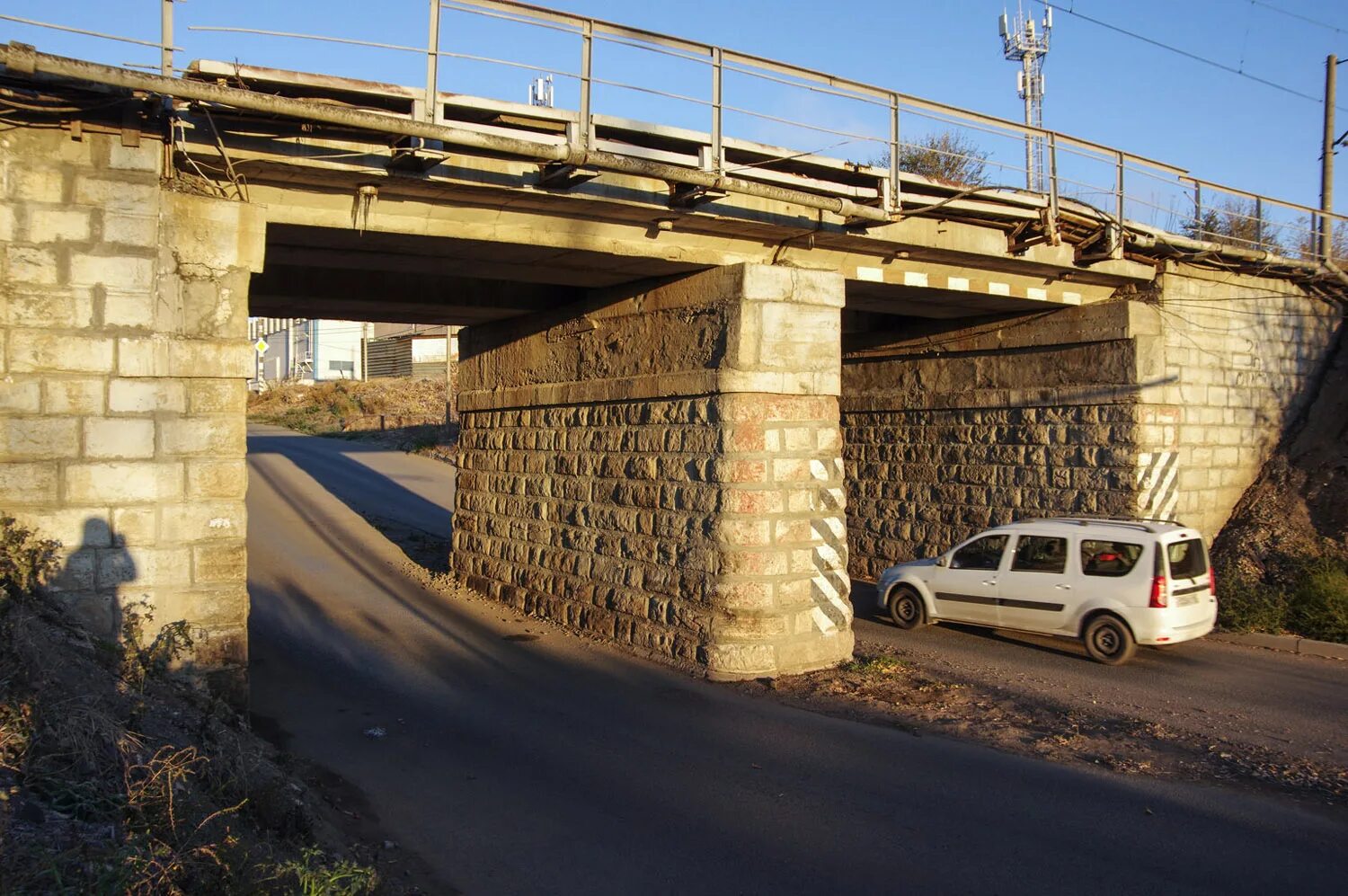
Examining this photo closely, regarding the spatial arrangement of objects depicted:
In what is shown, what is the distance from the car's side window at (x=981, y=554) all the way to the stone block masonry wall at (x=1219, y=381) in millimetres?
2583

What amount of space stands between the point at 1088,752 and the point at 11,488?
336 inches

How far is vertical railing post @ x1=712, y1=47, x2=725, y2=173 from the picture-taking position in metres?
9.87

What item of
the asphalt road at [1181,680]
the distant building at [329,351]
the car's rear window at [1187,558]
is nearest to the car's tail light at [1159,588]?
the car's rear window at [1187,558]

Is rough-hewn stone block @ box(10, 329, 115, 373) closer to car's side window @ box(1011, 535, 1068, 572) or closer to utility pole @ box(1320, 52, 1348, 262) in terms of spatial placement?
car's side window @ box(1011, 535, 1068, 572)

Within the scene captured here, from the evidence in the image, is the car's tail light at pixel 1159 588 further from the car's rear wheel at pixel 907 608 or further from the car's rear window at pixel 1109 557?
the car's rear wheel at pixel 907 608

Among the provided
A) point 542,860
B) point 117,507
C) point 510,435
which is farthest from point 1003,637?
point 117,507

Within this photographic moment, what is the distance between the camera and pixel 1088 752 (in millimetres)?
8273

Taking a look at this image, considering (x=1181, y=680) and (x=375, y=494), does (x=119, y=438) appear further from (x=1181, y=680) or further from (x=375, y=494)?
(x=375, y=494)

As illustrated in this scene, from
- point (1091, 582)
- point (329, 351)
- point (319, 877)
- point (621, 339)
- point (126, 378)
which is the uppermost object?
point (329, 351)

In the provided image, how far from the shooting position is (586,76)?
365 inches

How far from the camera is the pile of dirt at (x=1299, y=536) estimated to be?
13.0 metres

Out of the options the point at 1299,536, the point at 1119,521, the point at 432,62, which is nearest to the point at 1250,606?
the point at 1299,536

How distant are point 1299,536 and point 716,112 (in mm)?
10492

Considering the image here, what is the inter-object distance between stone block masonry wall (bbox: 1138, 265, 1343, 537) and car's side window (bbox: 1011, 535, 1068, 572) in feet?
8.40
